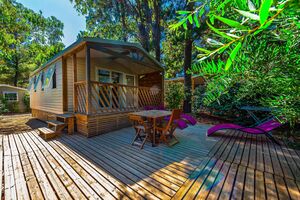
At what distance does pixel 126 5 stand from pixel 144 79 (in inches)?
239

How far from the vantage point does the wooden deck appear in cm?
Answer: 182

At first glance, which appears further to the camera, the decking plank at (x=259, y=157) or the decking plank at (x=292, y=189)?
the decking plank at (x=259, y=157)

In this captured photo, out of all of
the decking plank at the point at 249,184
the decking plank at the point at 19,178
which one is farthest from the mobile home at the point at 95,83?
the decking plank at the point at 249,184

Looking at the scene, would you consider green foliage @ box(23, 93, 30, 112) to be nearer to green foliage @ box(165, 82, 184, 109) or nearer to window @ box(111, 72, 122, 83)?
window @ box(111, 72, 122, 83)

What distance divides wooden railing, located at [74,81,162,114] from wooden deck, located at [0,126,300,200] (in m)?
1.53

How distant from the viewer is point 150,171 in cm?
229

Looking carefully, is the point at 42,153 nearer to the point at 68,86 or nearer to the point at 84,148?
the point at 84,148

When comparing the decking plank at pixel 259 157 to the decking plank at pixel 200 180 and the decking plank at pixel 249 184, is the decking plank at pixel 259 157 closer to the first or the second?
the decking plank at pixel 249 184

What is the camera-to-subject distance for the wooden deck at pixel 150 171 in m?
1.82

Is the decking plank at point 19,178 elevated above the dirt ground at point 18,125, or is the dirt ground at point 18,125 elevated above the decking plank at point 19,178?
the decking plank at point 19,178

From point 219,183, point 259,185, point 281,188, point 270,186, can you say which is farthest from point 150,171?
point 281,188

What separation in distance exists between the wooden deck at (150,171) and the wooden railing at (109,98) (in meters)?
1.53

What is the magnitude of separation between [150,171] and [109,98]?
441 centimetres

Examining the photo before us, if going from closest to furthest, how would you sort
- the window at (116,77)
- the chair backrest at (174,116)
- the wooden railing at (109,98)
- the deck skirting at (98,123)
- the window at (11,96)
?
1. the chair backrest at (174,116)
2. the deck skirting at (98,123)
3. the wooden railing at (109,98)
4. the window at (116,77)
5. the window at (11,96)
